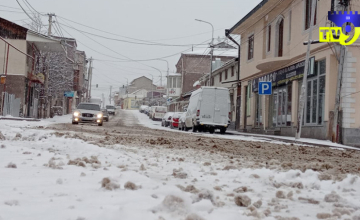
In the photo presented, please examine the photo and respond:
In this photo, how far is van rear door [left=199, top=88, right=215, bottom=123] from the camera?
2552cm

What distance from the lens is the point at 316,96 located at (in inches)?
809

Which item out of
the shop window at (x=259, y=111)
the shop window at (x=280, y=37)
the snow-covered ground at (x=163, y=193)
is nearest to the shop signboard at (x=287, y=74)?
the shop window at (x=280, y=37)

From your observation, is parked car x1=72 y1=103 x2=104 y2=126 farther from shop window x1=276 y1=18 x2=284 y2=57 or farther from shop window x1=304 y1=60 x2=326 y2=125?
shop window x1=304 y1=60 x2=326 y2=125

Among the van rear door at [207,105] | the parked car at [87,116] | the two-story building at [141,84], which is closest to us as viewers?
the van rear door at [207,105]

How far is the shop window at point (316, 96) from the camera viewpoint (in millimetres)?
19828

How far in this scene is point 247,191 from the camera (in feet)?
13.9

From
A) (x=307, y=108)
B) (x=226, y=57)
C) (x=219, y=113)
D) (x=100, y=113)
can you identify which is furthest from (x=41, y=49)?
(x=226, y=57)

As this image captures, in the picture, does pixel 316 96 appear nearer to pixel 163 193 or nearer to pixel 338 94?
pixel 338 94

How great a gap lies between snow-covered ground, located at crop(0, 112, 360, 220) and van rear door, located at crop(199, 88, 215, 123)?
19.6 metres

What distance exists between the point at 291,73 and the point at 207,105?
223 inches

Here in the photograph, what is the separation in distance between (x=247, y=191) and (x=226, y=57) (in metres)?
63.0

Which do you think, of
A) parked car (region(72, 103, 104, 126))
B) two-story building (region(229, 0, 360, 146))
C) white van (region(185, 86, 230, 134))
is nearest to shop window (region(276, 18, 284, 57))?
two-story building (region(229, 0, 360, 146))

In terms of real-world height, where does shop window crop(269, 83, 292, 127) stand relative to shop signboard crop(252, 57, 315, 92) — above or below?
below

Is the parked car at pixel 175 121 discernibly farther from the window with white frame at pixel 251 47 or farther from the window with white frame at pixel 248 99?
the window with white frame at pixel 251 47
